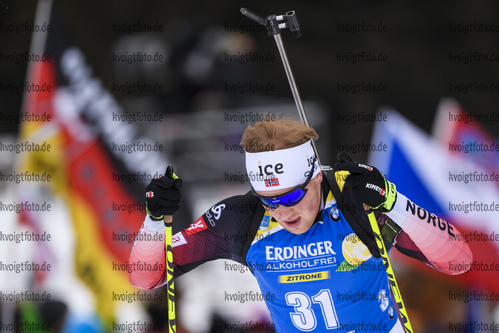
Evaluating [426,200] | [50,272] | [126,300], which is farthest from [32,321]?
[426,200]

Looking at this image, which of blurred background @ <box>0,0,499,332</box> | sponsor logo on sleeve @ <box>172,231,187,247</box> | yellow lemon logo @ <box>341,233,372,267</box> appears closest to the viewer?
yellow lemon logo @ <box>341,233,372,267</box>

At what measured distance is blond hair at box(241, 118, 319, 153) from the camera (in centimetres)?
328

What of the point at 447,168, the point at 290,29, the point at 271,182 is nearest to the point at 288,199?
the point at 271,182

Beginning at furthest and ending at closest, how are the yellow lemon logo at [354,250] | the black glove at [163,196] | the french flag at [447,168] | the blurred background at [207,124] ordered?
the blurred background at [207,124]
the french flag at [447,168]
the yellow lemon logo at [354,250]
the black glove at [163,196]

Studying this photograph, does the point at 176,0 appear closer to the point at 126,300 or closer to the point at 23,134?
the point at 23,134

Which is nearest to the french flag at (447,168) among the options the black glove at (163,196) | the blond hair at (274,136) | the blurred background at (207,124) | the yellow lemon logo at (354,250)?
the blurred background at (207,124)

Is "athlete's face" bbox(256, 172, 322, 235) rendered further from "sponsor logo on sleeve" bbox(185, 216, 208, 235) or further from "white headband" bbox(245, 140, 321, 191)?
"sponsor logo on sleeve" bbox(185, 216, 208, 235)

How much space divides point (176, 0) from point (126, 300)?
3406 mm

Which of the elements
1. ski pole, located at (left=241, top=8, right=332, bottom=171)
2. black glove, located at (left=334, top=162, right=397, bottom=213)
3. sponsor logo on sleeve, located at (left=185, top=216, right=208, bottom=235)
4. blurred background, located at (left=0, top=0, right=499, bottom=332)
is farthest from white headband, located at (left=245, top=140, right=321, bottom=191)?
blurred background, located at (left=0, top=0, right=499, bottom=332)

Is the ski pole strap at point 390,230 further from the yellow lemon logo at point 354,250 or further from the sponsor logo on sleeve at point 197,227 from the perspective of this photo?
the sponsor logo on sleeve at point 197,227

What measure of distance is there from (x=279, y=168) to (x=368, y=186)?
0.42m

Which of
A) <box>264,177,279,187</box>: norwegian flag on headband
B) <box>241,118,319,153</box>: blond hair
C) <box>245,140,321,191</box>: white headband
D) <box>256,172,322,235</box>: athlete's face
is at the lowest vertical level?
<box>256,172,322,235</box>: athlete's face

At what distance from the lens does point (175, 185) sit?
326cm

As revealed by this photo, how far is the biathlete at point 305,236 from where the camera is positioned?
3.21 meters
